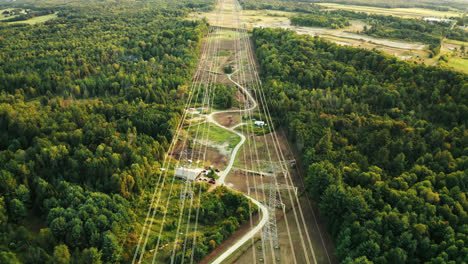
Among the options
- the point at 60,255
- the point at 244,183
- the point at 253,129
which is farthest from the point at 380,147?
the point at 60,255

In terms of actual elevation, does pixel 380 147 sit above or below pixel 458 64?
below

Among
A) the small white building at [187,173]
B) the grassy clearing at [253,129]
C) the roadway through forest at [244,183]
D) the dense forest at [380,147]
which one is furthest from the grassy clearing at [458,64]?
the small white building at [187,173]

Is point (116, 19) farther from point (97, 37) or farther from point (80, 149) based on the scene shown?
point (80, 149)

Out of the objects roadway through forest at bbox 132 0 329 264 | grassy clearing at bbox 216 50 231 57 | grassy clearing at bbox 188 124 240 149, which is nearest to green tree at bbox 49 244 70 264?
roadway through forest at bbox 132 0 329 264

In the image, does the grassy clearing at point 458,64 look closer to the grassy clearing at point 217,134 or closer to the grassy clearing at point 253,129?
the grassy clearing at point 253,129

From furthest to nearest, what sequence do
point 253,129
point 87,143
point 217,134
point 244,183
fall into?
point 253,129
point 217,134
point 87,143
point 244,183

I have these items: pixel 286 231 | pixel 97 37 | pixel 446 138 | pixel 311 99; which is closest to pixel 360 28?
pixel 311 99

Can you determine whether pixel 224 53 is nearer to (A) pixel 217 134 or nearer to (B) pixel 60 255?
(A) pixel 217 134

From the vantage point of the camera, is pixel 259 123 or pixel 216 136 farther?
pixel 259 123
